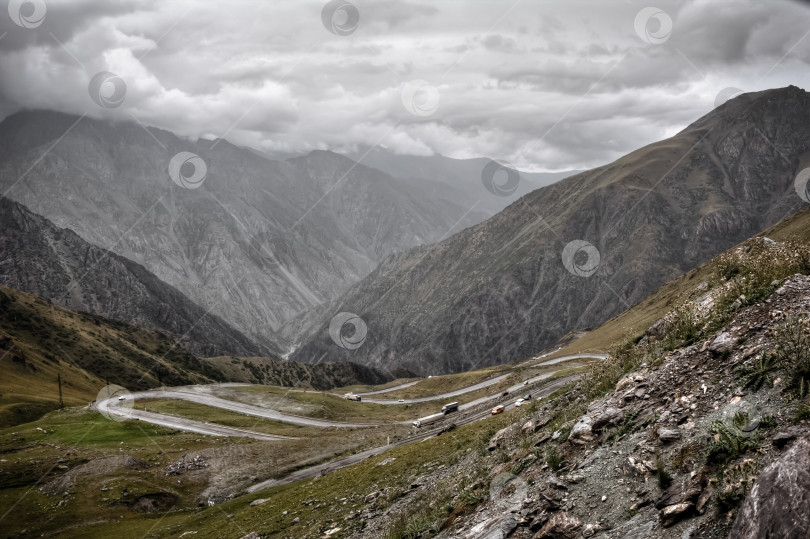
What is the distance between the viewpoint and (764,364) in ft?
33.2

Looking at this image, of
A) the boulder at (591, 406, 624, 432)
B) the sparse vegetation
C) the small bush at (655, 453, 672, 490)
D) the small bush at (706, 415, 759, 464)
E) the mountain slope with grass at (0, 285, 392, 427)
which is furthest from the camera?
the mountain slope with grass at (0, 285, 392, 427)

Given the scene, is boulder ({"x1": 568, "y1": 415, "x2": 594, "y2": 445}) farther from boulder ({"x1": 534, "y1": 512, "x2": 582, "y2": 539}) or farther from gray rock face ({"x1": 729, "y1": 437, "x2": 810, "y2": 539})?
gray rock face ({"x1": 729, "y1": 437, "x2": 810, "y2": 539})

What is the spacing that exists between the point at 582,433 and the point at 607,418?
0.78 metres

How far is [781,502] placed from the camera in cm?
648

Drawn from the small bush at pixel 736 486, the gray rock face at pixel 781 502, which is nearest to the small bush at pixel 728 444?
the small bush at pixel 736 486

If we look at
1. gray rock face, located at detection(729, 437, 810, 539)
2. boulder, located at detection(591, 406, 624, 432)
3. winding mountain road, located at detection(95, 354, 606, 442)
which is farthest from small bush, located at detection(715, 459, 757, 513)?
winding mountain road, located at detection(95, 354, 606, 442)

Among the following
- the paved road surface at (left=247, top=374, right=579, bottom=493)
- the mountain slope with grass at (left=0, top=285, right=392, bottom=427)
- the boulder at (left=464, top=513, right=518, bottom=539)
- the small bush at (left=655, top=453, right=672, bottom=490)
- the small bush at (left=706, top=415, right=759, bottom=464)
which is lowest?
the paved road surface at (left=247, top=374, right=579, bottom=493)

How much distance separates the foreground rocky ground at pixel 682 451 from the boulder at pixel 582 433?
0.03 metres

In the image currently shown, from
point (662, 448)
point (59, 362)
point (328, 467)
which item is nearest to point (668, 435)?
point (662, 448)

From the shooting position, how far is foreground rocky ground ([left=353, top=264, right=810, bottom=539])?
307 inches

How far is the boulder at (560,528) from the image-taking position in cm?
1023

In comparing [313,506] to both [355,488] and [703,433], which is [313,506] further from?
[703,433]

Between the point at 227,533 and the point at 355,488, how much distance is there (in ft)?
29.3

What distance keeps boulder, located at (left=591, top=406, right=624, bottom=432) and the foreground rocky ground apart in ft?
0.12
